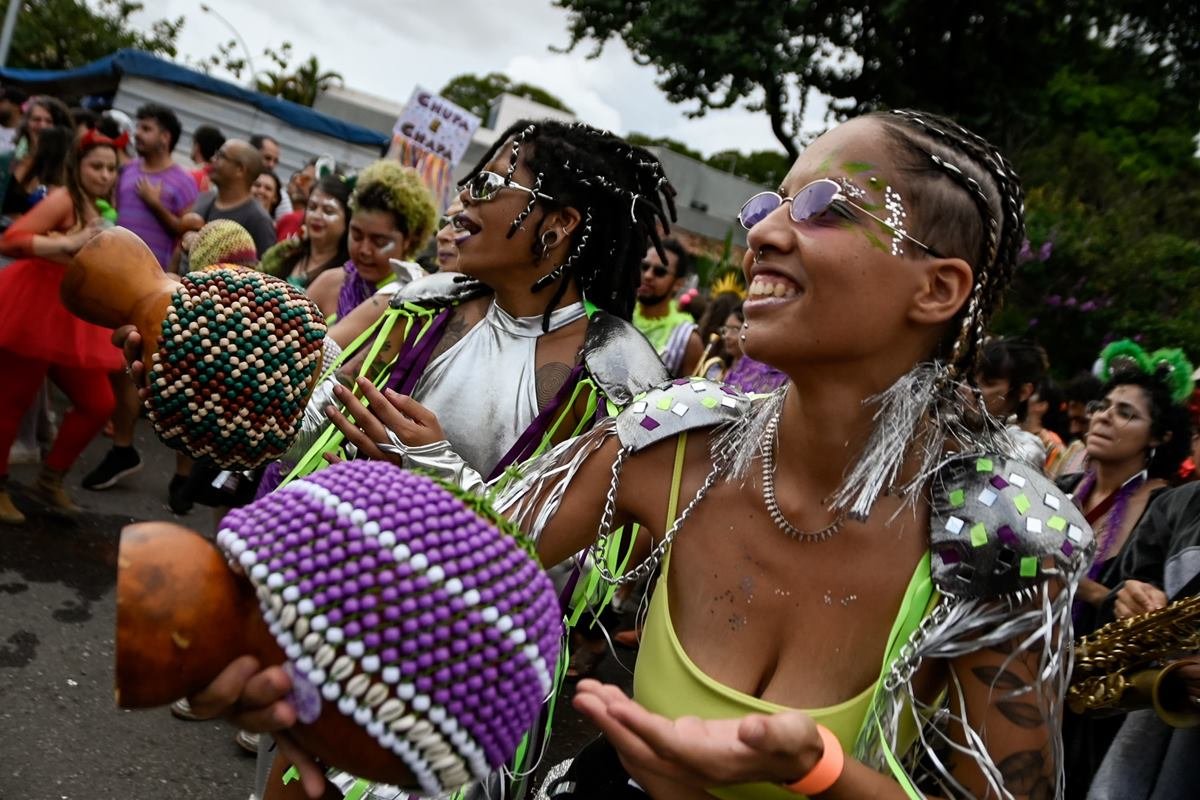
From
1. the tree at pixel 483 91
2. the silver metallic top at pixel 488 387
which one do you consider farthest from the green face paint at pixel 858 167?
the tree at pixel 483 91


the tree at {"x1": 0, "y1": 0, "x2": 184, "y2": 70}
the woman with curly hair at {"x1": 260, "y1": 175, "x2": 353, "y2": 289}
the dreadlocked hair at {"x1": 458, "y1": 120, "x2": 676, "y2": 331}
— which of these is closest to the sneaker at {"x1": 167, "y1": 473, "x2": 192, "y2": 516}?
the woman with curly hair at {"x1": 260, "y1": 175, "x2": 353, "y2": 289}

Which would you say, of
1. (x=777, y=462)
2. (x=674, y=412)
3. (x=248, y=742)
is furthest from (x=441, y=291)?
(x=248, y=742)

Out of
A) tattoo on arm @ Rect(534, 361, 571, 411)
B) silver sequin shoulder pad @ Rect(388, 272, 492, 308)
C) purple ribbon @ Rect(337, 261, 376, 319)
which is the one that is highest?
silver sequin shoulder pad @ Rect(388, 272, 492, 308)

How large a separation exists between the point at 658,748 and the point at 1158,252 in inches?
503

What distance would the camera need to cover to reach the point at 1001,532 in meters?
1.41

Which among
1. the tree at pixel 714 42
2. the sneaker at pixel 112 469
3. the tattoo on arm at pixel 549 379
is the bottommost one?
the sneaker at pixel 112 469

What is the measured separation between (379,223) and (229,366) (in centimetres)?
258

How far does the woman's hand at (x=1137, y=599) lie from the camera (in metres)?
2.80

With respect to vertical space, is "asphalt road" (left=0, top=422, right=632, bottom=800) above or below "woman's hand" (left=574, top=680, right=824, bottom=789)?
below

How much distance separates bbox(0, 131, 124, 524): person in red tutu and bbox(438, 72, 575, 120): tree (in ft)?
178

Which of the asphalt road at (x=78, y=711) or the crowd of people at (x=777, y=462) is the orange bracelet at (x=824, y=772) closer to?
the crowd of people at (x=777, y=462)

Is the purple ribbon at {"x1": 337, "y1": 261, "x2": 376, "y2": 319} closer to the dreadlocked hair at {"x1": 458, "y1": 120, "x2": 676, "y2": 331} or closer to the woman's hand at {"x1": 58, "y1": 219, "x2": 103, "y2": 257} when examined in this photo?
the woman's hand at {"x1": 58, "y1": 219, "x2": 103, "y2": 257}

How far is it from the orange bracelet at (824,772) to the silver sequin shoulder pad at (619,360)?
42.9 inches

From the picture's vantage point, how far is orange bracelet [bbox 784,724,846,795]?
4.17 ft
